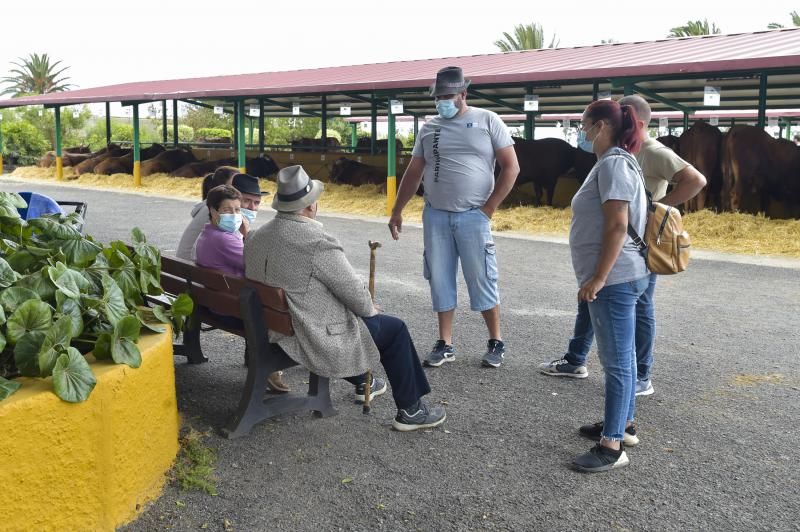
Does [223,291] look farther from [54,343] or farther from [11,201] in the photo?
[54,343]

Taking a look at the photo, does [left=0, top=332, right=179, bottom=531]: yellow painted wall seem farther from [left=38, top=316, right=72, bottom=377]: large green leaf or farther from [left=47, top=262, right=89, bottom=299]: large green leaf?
[left=47, top=262, right=89, bottom=299]: large green leaf

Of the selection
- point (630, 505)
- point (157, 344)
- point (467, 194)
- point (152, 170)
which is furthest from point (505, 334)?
point (152, 170)

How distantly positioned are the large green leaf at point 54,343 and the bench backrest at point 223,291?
1117 mm

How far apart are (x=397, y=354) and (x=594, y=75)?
10428mm

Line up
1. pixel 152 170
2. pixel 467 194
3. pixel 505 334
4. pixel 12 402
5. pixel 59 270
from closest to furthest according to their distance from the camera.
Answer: pixel 12 402 < pixel 59 270 < pixel 467 194 < pixel 505 334 < pixel 152 170

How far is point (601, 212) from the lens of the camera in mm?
3750

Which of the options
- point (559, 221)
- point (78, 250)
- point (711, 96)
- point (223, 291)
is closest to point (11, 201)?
point (78, 250)

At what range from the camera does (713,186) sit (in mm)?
14352

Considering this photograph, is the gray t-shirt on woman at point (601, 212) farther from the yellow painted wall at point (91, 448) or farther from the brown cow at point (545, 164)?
Answer: the brown cow at point (545, 164)

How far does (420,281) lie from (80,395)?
6.02 metres

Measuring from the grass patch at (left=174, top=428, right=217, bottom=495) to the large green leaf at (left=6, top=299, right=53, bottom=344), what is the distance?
3.06ft

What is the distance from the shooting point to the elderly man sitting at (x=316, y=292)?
396 cm

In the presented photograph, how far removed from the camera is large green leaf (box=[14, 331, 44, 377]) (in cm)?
289

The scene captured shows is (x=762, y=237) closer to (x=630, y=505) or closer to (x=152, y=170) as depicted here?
(x=630, y=505)
